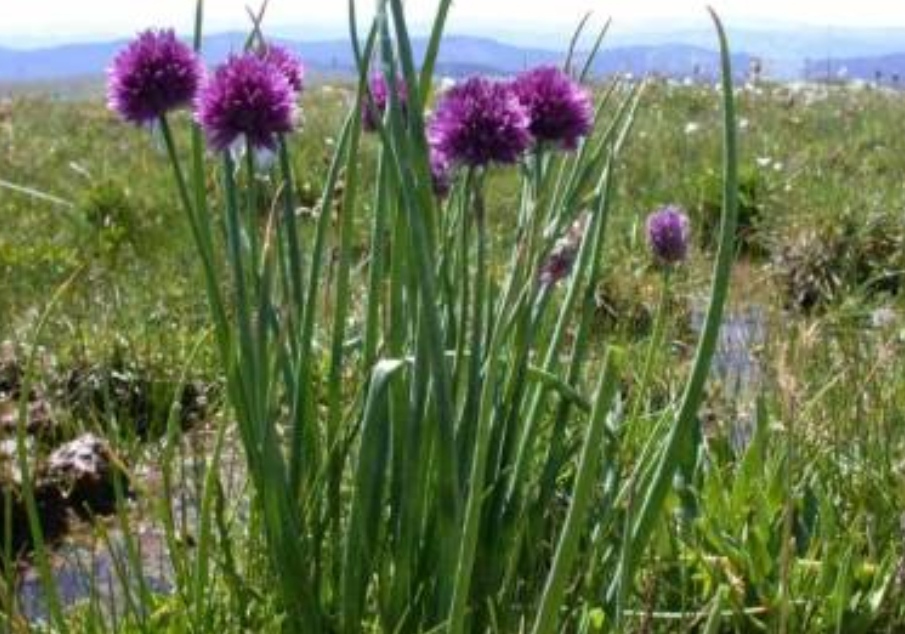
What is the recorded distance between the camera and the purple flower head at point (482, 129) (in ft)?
5.09


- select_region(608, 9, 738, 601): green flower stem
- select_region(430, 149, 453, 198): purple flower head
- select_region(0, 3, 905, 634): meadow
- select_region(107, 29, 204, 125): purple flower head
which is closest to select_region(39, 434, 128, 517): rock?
select_region(0, 3, 905, 634): meadow

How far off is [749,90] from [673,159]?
16.6 ft

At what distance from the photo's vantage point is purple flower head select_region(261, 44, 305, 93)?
1842 mm

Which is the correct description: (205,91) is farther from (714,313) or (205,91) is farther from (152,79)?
(714,313)

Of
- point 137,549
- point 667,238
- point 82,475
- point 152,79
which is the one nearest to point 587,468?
point 152,79

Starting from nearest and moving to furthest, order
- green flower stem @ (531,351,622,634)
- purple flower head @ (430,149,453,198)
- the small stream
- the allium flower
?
green flower stem @ (531,351,622,634) < the allium flower < purple flower head @ (430,149,453,198) < the small stream

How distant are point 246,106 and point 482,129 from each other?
0.26 m

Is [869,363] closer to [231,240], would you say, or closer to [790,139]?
[231,240]

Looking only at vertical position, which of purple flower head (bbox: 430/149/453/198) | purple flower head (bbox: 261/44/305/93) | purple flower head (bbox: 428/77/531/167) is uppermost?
purple flower head (bbox: 261/44/305/93)

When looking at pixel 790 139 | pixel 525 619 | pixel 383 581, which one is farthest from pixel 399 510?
pixel 790 139

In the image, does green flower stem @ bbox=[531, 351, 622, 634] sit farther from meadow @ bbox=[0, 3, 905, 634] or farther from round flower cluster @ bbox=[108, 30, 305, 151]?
round flower cluster @ bbox=[108, 30, 305, 151]

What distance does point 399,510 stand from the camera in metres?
1.88

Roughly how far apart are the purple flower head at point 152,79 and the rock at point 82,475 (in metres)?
1.71

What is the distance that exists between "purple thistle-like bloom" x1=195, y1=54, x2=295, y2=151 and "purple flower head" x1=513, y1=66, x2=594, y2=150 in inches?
10.5
